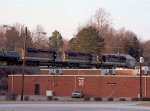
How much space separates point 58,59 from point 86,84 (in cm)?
1786

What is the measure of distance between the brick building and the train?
182 inches

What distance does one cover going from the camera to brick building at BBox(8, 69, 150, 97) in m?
72.3

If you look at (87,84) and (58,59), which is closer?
(87,84)

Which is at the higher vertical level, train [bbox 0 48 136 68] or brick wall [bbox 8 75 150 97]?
train [bbox 0 48 136 68]

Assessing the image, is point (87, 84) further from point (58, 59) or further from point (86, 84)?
point (58, 59)

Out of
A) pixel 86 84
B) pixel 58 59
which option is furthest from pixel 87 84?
pixel 58 59

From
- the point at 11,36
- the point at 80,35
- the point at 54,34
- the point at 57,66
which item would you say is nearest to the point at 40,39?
the point at 54,34

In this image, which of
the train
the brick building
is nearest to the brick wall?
the brick building

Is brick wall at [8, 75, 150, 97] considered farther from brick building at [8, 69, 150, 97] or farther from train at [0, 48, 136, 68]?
train at [0, 48, 136, 68]

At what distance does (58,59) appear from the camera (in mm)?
92188

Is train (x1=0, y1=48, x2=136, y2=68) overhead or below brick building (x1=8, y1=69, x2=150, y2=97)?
overhead

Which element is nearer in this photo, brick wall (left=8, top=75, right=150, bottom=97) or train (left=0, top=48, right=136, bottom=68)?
brick wall (left=8, top=75, right=150, bottom=97)

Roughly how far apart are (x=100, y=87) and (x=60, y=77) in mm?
7253

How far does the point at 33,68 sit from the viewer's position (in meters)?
88.6
